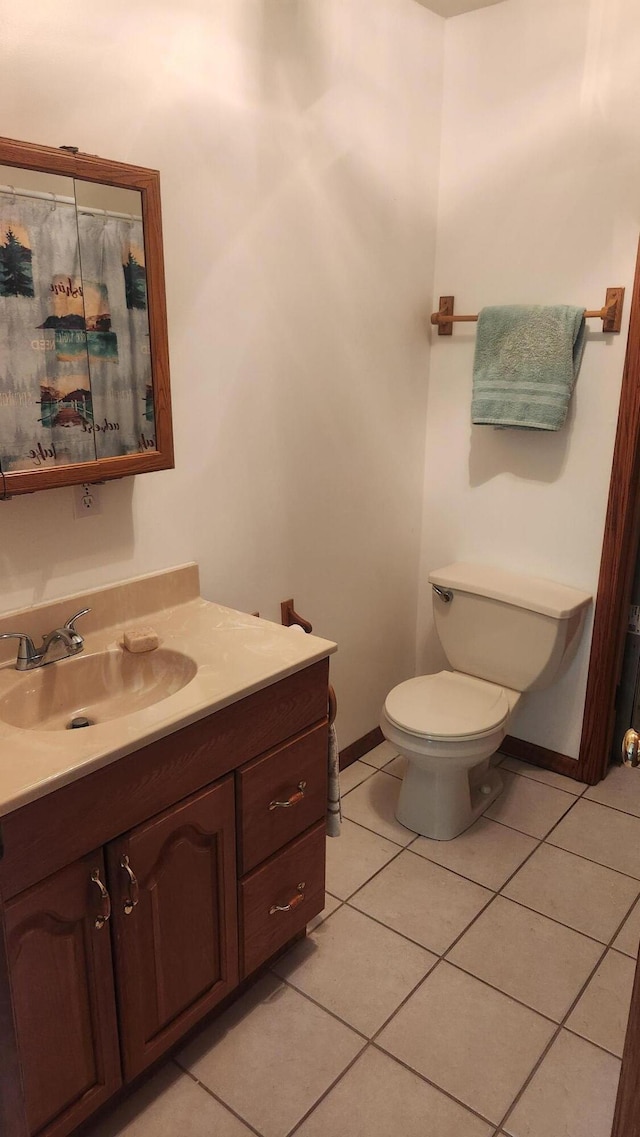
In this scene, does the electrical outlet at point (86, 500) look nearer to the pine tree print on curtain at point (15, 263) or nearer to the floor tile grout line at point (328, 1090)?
the pine tree print on curtain at point (15, 263)

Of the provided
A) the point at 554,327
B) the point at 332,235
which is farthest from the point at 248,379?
the point at 554,327

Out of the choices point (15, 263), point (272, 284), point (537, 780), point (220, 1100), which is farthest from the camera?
point (537, 780)

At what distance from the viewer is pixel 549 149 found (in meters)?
2.32

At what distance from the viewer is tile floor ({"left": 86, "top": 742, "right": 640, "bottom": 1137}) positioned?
1.52 metres

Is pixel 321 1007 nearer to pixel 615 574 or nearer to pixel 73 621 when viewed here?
pixel 73 621

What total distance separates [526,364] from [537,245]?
384 mm

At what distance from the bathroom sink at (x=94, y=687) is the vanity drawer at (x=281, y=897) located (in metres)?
0.45

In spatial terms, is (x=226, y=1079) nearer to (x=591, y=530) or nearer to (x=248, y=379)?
(x=248, y=379)

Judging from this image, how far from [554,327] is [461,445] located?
1.74 feet

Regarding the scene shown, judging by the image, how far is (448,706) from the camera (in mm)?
2336

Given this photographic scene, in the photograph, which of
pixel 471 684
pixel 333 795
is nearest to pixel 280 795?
pixel 333 795

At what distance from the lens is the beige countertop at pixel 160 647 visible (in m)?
1.21

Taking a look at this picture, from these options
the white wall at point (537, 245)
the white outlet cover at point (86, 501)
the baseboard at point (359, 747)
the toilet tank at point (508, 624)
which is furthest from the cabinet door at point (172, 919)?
the white wall at point (537, 245)

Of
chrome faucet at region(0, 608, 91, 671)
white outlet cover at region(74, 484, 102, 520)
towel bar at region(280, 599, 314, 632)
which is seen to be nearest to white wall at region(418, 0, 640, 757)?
towel bar at region(280, 599, 314, 632)
